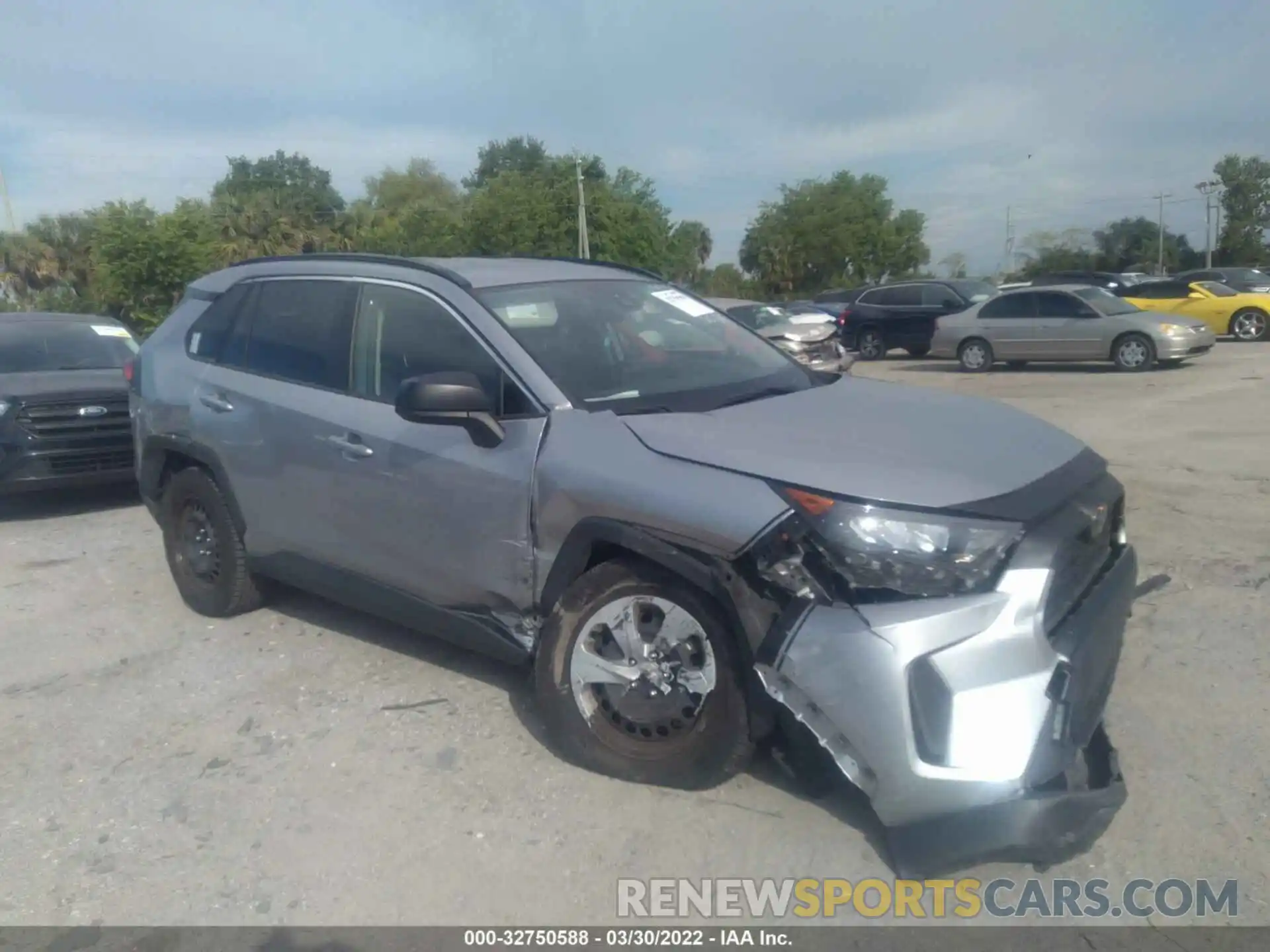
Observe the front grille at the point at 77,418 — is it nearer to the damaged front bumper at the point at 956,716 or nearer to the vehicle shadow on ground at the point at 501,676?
the vehicle shadow on ground at the point at 501,676

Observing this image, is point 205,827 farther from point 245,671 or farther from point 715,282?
point 715,282

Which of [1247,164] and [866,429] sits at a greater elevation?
[1247,164]

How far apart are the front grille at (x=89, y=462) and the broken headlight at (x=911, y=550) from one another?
23.6 ft

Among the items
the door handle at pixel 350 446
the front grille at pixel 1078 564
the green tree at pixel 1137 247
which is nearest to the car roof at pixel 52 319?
the door handle at pixel 350 446

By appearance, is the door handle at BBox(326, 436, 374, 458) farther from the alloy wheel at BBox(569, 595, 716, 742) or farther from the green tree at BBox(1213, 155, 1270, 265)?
the green tree at BBox(1213, 155, 1270, 265)

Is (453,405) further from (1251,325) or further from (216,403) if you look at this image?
(1251,325)

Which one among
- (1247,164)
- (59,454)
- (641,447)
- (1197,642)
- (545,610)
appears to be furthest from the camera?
(1247,164)

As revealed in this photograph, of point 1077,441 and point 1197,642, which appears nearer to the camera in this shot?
point 1077,441

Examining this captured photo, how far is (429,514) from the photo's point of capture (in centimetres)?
420

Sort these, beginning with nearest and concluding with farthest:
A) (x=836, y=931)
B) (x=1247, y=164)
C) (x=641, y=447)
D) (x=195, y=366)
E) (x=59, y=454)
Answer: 1. (x=836, y=931)
2. (x=641, y=447)
3. (x=195, y=366)
4. (x=59, y=454)
5. (x=1247, y=164)

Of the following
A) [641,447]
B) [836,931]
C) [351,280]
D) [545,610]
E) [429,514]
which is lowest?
[836,931]

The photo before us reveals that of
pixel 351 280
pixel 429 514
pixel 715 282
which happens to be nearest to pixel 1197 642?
pixel 429 514

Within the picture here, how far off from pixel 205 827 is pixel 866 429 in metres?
2.61

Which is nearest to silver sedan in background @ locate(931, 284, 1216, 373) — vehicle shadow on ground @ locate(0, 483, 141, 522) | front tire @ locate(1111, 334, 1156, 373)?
front tire @ locate(1111, 334, 1156, 373)
